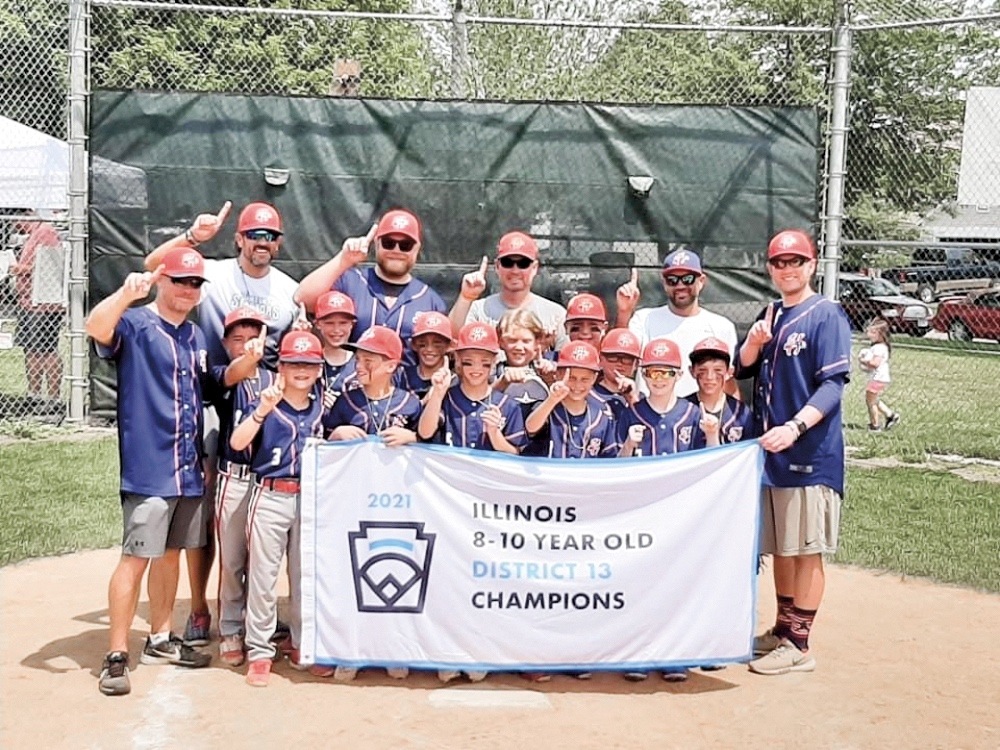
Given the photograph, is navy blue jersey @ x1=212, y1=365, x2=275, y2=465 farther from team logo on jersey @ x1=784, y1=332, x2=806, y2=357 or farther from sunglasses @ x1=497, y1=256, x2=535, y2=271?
team logo on jersey @ x1=784, y1=332, x2=806, y2=357

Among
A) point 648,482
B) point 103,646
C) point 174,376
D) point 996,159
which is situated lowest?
point 103,646

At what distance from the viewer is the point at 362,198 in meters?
9.73

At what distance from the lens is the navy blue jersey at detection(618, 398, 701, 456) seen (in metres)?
5.38

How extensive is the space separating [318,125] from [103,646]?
5.31 meters

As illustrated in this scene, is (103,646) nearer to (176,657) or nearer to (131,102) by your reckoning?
(176,657)

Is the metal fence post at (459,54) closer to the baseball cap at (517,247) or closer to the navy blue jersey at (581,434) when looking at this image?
the baseball cap at (517,247)

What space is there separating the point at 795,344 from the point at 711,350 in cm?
39

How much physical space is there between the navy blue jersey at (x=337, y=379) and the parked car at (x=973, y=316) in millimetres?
19024

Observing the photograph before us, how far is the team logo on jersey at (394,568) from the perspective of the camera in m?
5.09

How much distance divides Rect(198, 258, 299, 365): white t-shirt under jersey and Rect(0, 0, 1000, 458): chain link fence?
382 cm

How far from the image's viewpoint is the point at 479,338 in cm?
511

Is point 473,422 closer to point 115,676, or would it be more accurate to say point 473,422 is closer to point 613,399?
point 613,399

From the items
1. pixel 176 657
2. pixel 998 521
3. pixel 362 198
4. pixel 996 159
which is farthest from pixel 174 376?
pixel 996 159

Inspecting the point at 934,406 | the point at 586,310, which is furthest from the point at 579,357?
the point at 934,406
